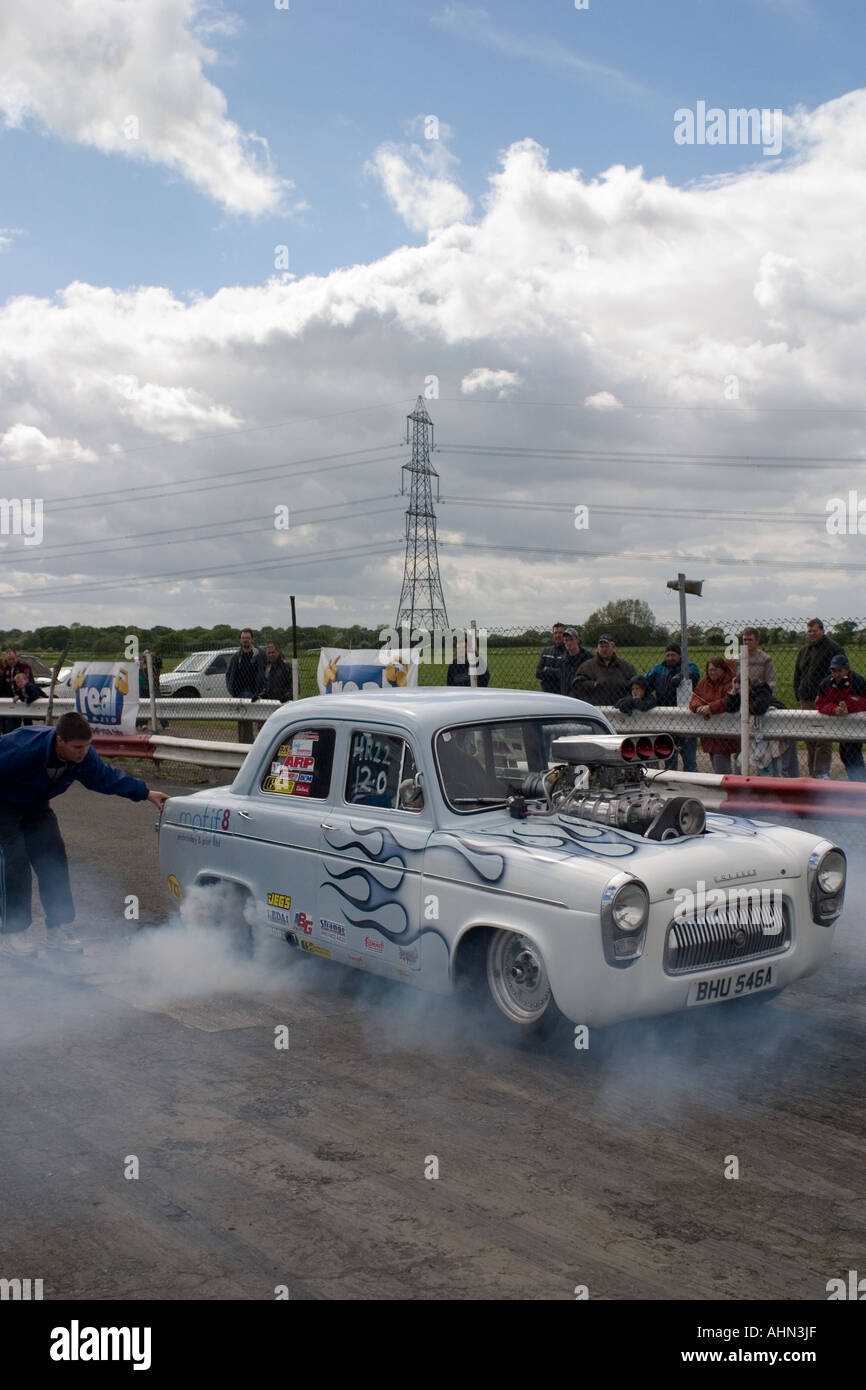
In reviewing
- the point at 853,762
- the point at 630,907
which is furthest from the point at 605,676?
the point at 630,907

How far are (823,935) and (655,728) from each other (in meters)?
6.28

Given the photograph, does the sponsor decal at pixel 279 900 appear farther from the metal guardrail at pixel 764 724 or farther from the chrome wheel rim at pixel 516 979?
the metal guardrail at pixel 764 724

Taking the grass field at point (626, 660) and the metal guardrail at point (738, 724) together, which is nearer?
the metal guardrail at point (738, 724)

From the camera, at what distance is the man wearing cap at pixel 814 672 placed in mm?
11570

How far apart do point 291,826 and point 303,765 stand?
1.28 feet

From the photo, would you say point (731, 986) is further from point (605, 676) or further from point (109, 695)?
point (109, 695)

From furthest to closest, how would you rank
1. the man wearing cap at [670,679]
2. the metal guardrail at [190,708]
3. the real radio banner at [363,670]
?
the metal guardrail at [190,708] < the real radio banner at [363,670] < the man wearing cap at [670,679]

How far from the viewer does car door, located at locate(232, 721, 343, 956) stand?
6.44 metres

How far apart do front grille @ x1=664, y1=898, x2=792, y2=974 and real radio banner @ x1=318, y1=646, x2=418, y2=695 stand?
9171 millimetres

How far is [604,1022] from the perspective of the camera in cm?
505

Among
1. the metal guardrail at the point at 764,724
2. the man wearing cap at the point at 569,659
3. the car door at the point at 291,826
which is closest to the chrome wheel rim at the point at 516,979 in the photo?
the car door at the point at 291,826

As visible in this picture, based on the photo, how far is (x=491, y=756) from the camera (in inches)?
249

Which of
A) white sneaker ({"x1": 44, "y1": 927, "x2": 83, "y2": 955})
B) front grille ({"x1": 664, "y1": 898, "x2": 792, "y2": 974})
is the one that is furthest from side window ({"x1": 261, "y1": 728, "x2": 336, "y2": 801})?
front grille ({"x1": 664, "y1": 898, "x2": 792, "y2": 974})

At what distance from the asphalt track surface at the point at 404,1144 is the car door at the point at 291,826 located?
16.0 inches
